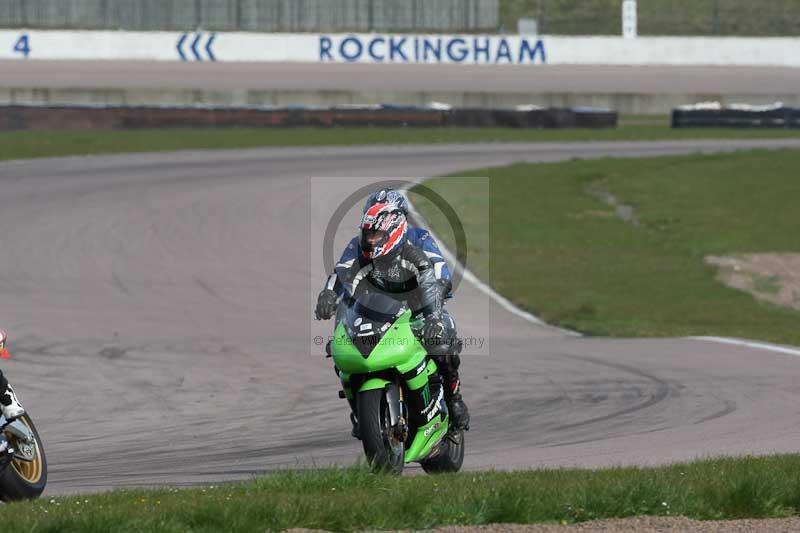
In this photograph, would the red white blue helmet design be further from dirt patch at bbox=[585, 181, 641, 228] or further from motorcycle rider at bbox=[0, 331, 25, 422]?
dirt patch at bbox=[585, 181, 641, 228]

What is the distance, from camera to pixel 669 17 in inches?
2231

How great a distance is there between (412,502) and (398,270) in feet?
6.57

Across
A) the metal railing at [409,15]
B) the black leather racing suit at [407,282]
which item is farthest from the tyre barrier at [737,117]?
the black leather racing suit at [407,282]

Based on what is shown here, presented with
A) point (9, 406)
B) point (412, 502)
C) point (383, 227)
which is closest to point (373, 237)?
point (383, 227)

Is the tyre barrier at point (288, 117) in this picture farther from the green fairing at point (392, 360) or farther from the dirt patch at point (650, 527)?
the dirt patch at point (650, 527)

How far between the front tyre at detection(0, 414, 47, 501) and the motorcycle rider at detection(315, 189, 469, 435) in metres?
1.87

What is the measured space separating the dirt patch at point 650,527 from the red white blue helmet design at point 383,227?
220 centimetres

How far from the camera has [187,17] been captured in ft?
172

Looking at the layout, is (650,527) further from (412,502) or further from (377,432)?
(377,432)

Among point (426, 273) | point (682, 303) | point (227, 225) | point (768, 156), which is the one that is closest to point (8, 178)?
point (227, 225)

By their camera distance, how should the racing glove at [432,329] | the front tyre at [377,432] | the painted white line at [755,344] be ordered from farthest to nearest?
the painted white line at [755,344]
the racing glove at [432,329]
the front tyre at [377,432]

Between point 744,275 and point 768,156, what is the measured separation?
14.1 metres

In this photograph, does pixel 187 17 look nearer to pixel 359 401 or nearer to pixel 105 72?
pixel 105 72

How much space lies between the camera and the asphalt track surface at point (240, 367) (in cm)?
974
